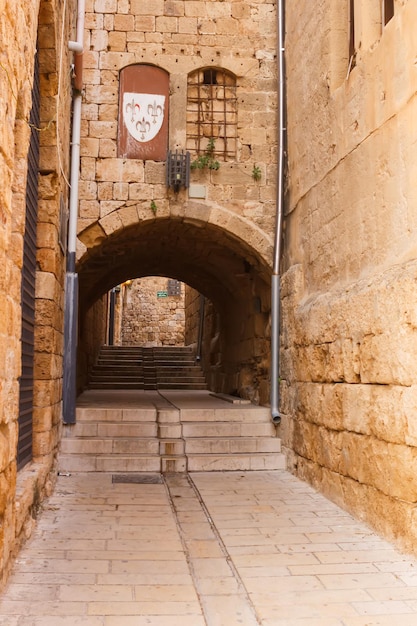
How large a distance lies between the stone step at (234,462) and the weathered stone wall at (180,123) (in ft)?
7.15

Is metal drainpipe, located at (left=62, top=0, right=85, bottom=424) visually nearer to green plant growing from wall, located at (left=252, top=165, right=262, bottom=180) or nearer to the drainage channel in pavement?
the drainage channel in pavement

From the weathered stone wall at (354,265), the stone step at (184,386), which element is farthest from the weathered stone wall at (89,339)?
the weathered stone wall at (354,265)

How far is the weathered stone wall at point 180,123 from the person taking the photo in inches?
266

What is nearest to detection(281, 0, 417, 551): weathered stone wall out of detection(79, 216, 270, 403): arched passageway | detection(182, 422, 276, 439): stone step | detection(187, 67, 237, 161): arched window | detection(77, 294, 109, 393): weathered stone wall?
detection(182, 422, 276, 439): stone step

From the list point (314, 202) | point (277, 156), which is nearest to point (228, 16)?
point (277, 156)

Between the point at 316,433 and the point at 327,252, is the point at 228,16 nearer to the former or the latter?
the point at 327,252

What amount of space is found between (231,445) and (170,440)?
671 millimetres

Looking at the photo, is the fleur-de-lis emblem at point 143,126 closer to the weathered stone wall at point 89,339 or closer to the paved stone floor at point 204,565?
the paved stone floor at point 204,565

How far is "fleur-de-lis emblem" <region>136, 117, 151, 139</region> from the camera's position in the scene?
6882 millimetres

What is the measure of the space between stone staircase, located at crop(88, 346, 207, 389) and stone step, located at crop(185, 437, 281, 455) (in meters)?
5.96

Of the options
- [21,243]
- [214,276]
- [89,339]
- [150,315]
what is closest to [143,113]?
[214,276]

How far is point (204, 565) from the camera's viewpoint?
347 cm

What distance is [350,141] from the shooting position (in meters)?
4.87

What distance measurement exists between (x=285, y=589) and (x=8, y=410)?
169 cm
